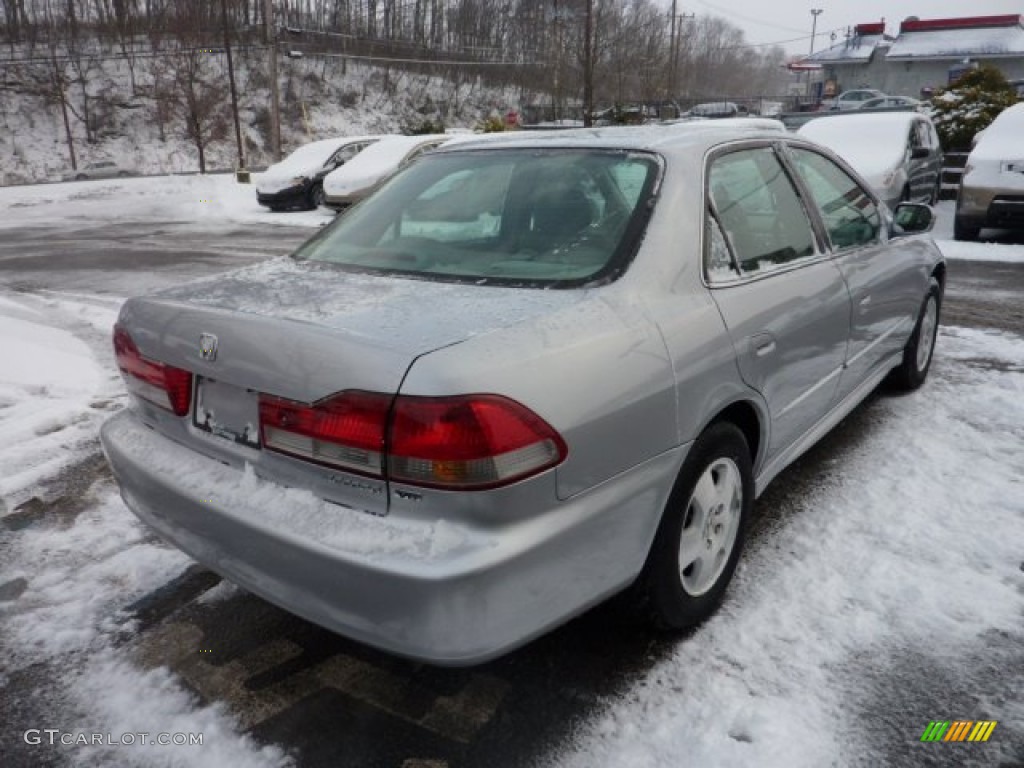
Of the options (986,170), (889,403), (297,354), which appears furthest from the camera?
(986,170)

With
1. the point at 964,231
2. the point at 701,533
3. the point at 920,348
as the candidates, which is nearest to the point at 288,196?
the point at 964,231

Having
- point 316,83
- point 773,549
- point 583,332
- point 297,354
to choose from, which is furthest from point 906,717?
point 316,83

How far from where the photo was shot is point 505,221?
105 inches

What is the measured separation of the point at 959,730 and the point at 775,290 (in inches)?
56.6

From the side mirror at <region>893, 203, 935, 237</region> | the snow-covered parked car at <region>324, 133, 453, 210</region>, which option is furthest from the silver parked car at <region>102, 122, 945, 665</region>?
the snow-covered parked car at <region>324, 133, 453, 210</region>

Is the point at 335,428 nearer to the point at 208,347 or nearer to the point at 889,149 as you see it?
the point at 208,347

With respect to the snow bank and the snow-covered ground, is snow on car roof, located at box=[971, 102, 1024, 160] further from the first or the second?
the snow-covered ground

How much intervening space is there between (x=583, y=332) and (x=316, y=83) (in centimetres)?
5827

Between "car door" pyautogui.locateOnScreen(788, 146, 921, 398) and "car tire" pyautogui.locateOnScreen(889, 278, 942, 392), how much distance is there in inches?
18.8

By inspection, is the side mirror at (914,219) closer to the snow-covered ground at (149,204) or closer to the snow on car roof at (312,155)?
the snow-covered ground at (149,204)

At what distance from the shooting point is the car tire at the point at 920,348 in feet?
14.9

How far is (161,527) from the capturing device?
2365 millimetres

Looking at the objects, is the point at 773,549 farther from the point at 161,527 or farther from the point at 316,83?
the point at 316,83

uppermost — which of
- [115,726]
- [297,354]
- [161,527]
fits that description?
[297,354]
